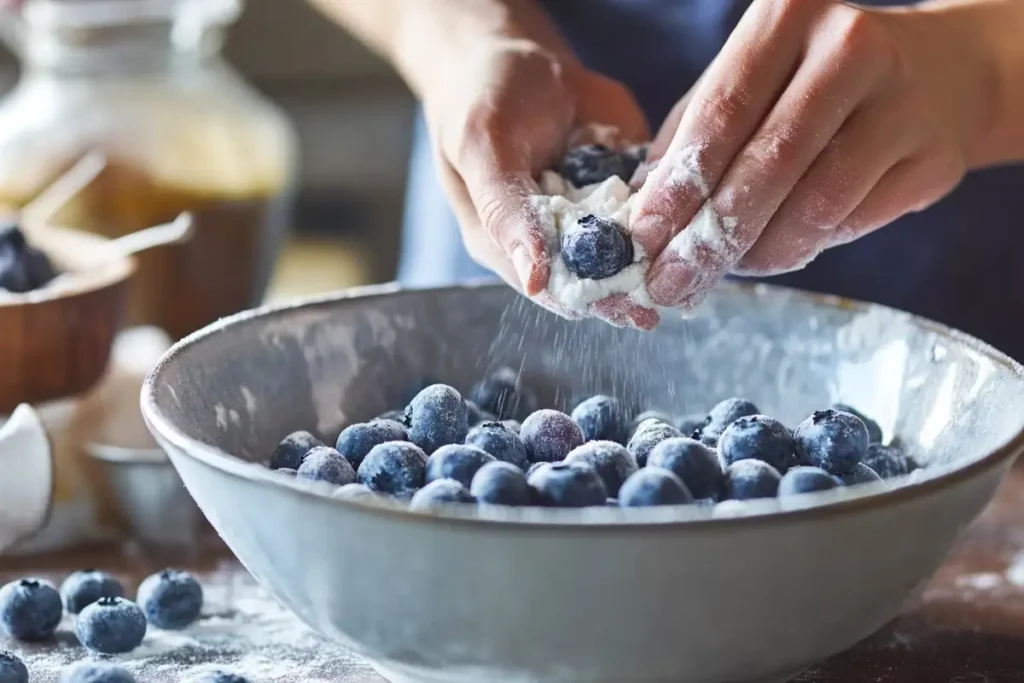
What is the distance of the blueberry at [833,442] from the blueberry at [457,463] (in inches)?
8.3

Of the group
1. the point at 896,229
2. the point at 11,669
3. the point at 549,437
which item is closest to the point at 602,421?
the point at 549,437

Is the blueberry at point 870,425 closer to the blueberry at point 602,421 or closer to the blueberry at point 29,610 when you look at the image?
the blueberry at point 602,421

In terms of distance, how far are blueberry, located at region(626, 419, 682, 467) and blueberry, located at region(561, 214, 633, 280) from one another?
4.2 inches

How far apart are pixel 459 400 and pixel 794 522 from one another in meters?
0.33

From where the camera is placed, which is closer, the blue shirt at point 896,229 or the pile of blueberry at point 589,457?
the pile of blueberry at point 589,457

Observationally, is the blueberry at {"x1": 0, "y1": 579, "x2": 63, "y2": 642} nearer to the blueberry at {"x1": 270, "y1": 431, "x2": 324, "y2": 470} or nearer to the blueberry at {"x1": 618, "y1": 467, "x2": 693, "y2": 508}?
the blueberry at {"x1": 270, "y1": 431, "x2": 324, "y2": 470}

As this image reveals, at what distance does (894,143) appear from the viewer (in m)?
0.91

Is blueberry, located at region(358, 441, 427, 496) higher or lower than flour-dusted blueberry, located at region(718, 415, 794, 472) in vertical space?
lower

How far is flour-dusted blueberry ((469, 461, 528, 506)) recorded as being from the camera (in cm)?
73

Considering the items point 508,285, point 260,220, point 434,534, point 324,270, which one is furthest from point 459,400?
point 324,270

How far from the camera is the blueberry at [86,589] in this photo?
955 millimetres

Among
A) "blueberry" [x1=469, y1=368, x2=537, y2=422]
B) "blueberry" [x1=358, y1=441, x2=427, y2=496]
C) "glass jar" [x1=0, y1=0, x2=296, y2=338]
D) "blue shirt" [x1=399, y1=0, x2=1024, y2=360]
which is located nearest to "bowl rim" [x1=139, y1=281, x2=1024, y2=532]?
"blueberry" [x1=358, y1=441, x2=427, y2=496]

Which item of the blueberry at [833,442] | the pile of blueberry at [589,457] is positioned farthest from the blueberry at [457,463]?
the blueberry at [833,442]

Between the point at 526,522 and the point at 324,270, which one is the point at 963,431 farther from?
the point at 324,270
